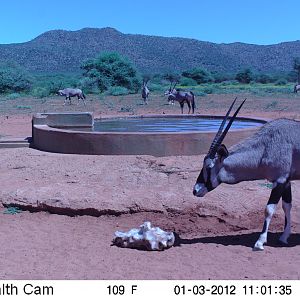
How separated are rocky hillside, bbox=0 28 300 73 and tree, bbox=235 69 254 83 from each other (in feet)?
73.2

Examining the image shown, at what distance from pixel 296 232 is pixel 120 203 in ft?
7.78

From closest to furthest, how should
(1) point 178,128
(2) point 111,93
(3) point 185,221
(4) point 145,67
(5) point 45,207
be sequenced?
(3) point 185,221, (5) point 45,207, (1) point 178,128, (2) point 111,93, (4) point 145,67

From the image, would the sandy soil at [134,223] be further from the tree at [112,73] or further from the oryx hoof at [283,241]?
the tree at [112,73]

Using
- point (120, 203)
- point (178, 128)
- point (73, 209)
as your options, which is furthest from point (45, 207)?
point (178, 128)

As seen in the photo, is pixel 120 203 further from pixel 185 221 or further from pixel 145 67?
pixel 145 67

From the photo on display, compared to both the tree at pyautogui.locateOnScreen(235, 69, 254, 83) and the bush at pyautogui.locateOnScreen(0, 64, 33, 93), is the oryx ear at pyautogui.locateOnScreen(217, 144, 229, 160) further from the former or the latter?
the tree at pyautogui.locateOnScreen(235, 69, 254, 83)

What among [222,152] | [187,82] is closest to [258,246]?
[222,152]

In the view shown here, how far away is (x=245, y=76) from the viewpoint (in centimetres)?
7456

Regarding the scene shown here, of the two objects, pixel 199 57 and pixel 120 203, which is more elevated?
pixel 199 57

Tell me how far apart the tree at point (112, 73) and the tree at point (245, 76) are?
24.6m

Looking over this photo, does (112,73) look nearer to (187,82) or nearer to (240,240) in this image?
(187,82)

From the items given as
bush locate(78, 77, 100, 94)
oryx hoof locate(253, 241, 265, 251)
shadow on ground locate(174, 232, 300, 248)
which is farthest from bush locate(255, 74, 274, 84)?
oryx hoof locate(253, 241, 265, 251)

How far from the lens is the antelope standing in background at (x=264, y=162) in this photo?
6.32m

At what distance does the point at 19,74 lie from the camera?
5600cm
